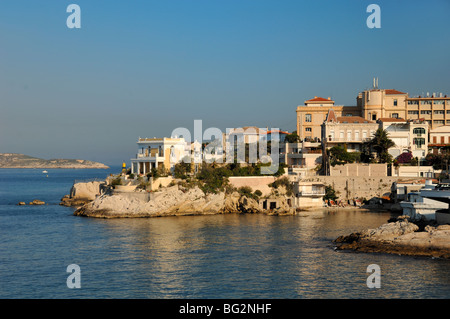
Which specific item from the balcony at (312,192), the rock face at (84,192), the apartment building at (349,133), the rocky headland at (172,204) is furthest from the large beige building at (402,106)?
the rock face at (84,192)

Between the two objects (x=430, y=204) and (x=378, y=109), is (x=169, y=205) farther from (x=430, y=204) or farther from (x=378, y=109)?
(x=378, y=109)

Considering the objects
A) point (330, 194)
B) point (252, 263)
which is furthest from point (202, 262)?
point (330, 194)

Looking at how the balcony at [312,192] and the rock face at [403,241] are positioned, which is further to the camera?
the balcony at [312,192]

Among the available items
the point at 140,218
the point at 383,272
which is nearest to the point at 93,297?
the point at 383,272

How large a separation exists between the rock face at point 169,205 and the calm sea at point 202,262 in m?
4.21

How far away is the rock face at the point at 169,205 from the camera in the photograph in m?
47.7

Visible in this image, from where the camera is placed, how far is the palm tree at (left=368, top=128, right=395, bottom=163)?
194 feet

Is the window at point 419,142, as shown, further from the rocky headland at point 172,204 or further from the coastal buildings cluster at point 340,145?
the rocky headland at point 172,204

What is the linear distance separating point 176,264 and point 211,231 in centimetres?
1028

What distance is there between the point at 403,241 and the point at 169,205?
22.7m

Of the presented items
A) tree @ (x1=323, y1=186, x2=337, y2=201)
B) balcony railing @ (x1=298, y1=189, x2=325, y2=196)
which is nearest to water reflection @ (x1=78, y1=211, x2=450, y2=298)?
balcony railing @ (x1=298, y1=189, x2=325, y2=196)

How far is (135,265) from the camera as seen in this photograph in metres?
28.3

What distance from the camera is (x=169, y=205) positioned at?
158ft
